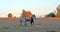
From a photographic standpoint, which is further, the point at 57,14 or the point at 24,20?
the point at 57,14

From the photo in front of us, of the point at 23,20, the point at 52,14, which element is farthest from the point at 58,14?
the point at 23,20

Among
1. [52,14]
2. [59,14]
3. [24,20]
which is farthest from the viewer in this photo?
[52,14]

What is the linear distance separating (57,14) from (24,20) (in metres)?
58.1

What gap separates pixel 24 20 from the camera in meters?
27.3

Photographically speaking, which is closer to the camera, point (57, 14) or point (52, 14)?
point (57, 14)

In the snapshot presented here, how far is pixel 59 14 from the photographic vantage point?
83875 mm

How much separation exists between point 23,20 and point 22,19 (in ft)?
0.63

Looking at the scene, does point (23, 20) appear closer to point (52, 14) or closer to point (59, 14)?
point (59, 14)

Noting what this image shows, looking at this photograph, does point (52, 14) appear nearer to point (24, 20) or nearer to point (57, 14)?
point (57, 14)

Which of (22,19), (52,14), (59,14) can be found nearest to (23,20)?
(22,19)

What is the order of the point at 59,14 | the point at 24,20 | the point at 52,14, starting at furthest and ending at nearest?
the point at 52,14 → the point at 59,14 → the point at 24,20

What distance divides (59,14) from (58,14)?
1.44ft

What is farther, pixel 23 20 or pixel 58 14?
pixel 58 14

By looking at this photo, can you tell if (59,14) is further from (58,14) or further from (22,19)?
(22,19)
